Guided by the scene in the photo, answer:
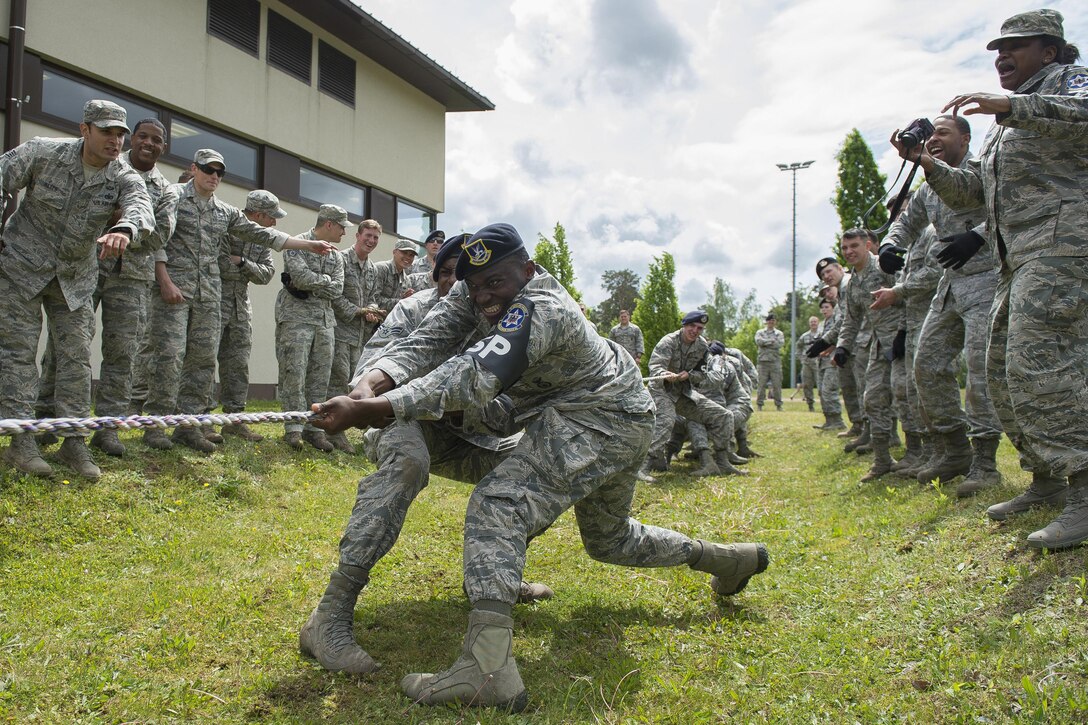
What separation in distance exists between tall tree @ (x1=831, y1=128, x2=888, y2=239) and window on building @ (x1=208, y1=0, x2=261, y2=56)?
2255cm

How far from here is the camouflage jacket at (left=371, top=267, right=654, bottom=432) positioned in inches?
120

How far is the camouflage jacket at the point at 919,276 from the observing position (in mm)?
6113

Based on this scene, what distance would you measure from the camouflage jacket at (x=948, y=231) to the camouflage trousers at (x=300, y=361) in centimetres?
563

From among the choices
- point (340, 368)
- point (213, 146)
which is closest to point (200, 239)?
point (340, 368)

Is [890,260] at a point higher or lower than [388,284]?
lower

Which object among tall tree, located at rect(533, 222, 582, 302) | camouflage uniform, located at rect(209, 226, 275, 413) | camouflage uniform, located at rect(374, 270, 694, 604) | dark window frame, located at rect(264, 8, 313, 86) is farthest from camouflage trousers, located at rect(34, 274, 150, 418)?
tall tree, located at rect(533, 222, 582, 302)

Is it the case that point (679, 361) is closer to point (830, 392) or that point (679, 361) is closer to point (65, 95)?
point (830, 392)

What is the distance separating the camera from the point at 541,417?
3320 millimetres

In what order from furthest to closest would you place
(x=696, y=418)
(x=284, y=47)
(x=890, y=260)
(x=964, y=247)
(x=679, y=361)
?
(x=284, y=47) < (x=679, y=361) < (x=696, y=418) < (x=890, y=260) < (x=964, y=247)

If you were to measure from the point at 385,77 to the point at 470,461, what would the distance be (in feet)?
46.1

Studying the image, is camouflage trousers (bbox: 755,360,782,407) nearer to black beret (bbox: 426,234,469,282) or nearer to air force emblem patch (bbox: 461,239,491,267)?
black beret (bbox: 426,234,469,282)

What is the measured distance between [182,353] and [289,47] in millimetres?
9446

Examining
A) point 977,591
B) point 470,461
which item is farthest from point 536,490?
point 977,591

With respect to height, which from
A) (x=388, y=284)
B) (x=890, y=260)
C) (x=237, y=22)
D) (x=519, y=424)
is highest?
(x=237, y=22)
